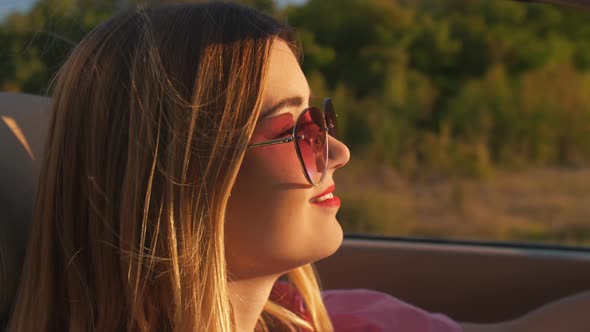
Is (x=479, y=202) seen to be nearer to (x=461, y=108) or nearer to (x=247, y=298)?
(x=461, y=108)

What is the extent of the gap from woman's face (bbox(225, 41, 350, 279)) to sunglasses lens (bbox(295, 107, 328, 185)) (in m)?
0.02

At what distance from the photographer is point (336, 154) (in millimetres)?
1535

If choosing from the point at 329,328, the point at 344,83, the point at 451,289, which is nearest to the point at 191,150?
the point at 329,328

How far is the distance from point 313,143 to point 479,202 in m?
4.52

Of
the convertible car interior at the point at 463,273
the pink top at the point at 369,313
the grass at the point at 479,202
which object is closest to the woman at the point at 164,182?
the pink top at the point at 369,313

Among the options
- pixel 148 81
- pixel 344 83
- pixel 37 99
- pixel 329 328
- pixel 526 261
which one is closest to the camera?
pixel 148 81

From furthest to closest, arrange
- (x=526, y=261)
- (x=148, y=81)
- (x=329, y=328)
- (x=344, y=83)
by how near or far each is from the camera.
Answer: (x=344, y=83) < (x=526, y=261) < (x=329, y=328) < (x=148, y=81)

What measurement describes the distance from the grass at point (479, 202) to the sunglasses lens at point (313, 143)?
3.16 metres

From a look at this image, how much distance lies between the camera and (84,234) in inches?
52.7

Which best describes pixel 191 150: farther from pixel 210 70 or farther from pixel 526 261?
pixel 526 261

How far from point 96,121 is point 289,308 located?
0.85 metres

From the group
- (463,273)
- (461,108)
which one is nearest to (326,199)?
(463,273)

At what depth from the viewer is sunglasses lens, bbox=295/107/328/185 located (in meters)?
1.40

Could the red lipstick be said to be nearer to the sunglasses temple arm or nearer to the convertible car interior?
the sunglasses temple arm
